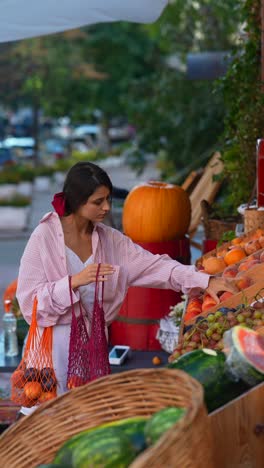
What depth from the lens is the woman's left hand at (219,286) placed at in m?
4.53

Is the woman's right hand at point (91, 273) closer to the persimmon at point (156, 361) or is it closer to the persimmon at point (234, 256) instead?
the persimmon at point (234, 256)

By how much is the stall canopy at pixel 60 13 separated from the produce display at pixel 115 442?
3830 millimetres

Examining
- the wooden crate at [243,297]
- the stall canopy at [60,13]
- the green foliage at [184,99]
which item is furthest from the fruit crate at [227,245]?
the green foliage at [184,99]

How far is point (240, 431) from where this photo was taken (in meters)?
2.99

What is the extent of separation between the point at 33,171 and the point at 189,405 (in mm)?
21474

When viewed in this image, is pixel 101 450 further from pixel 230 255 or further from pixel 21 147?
pixel 21 147

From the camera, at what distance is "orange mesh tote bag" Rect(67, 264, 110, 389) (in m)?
4.38

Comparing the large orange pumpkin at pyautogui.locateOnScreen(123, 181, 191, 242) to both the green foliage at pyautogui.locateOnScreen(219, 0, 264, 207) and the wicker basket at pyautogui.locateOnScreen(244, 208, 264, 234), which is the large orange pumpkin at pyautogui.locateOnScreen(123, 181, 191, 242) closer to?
the green foliage at pyautogui.locateOnScreen(219, 0, 264, 207)

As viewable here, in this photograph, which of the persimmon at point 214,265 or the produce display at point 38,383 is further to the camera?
the persimmon at point 214,265

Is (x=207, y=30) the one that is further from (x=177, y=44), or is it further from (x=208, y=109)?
(x=208, y=109)

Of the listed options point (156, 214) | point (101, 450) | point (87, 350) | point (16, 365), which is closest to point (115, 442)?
point (101, 450)

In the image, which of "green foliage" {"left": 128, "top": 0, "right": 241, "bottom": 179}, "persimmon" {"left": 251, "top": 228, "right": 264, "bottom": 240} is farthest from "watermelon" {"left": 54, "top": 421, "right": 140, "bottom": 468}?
"green foliage" {"left": 128, "top": 0, "right": 241, "bottom": 179}

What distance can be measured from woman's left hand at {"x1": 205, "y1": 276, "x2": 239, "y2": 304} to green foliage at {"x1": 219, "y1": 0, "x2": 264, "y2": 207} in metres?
2.93

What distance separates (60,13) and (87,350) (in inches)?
106
